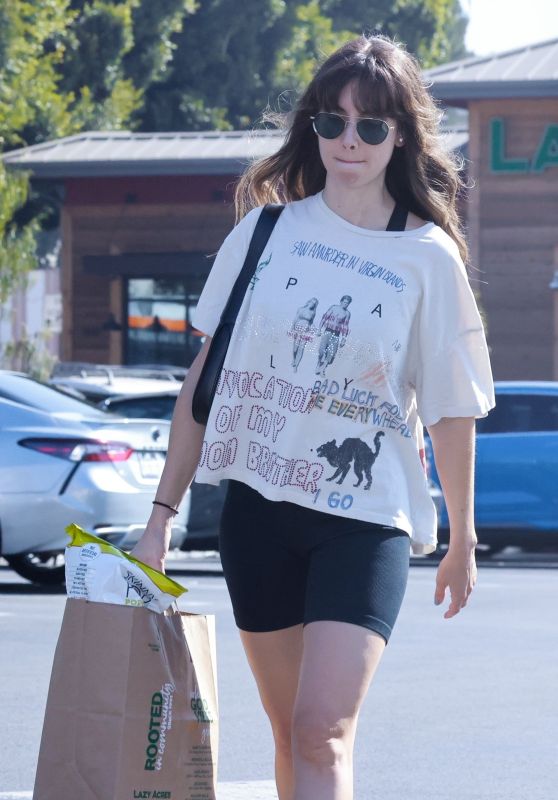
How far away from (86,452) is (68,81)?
96.4ft

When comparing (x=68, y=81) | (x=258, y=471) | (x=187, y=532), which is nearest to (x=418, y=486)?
(x=258, y=471)

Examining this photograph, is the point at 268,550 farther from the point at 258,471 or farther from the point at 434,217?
the point at 434,217

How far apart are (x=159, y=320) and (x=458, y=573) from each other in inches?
1040

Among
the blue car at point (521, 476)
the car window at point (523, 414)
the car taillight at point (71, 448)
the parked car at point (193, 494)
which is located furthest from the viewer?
the car window at point (523, 414)

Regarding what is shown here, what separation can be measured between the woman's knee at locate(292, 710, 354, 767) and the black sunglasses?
A: 3.93 feet

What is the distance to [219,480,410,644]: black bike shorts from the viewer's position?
3.57m

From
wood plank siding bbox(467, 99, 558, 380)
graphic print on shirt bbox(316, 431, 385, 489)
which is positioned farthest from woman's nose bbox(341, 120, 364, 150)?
wood plank siding bbox(467, 99, 558, 380)

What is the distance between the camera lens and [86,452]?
11.3 meters

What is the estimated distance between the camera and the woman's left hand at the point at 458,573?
12.3 feet

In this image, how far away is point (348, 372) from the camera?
143 inches

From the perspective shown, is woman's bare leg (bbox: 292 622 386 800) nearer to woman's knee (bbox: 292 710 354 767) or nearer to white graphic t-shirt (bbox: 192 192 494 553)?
woman's knee (bbox: 292 710 354 767)

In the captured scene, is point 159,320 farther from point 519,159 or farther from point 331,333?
point 331,333

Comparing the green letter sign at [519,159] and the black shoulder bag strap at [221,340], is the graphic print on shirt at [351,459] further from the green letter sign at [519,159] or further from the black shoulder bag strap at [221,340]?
the green letter sign at [519,159]

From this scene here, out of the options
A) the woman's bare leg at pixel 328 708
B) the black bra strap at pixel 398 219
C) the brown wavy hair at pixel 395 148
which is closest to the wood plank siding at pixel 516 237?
the brown wavy hair at pixel 395 148
